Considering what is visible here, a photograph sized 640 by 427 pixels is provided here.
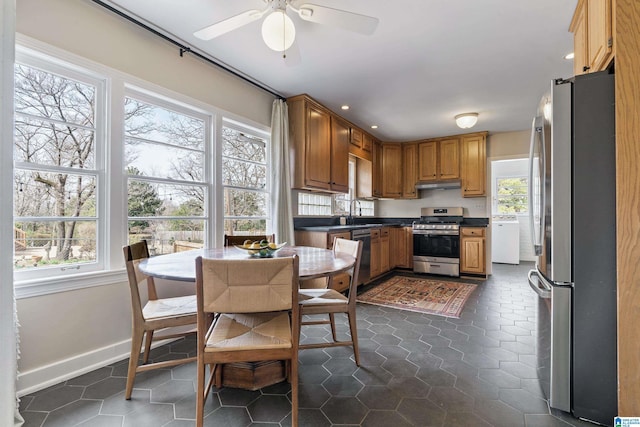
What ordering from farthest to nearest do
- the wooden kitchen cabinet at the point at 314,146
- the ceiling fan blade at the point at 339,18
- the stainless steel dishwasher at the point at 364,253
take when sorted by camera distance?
the stainless steel dishwasher at the point at 364,253 < the wooden kitchen cabinet at the point at 314,146 < the ceiling fan blade at the point at 339,18

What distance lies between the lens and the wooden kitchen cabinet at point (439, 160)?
205 inches

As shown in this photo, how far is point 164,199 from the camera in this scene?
96.9 inches

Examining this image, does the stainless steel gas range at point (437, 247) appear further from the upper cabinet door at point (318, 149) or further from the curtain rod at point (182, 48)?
the curtain rod at point (182, 48)

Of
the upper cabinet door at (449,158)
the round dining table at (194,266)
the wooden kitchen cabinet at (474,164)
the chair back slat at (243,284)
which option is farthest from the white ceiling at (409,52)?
the chair back slat at (243,284)

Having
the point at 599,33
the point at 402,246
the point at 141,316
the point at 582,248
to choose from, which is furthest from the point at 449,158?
the point at 141,316

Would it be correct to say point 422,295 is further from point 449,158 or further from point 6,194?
point 6,194

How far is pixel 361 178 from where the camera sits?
5.31 meters

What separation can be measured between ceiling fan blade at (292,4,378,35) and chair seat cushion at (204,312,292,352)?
1.75 m

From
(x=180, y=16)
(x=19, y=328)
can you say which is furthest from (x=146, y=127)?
(x=19, y=328)

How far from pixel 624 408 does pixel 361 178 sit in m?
4.36

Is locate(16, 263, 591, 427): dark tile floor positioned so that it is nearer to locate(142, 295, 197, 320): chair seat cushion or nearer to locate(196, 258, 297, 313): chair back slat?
locate(142, 295, 197, 320): chair seat cushion

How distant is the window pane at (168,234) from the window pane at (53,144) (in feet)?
1.84

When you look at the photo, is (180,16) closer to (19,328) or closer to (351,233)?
(19,328)

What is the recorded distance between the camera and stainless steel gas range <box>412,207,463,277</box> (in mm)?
4863
